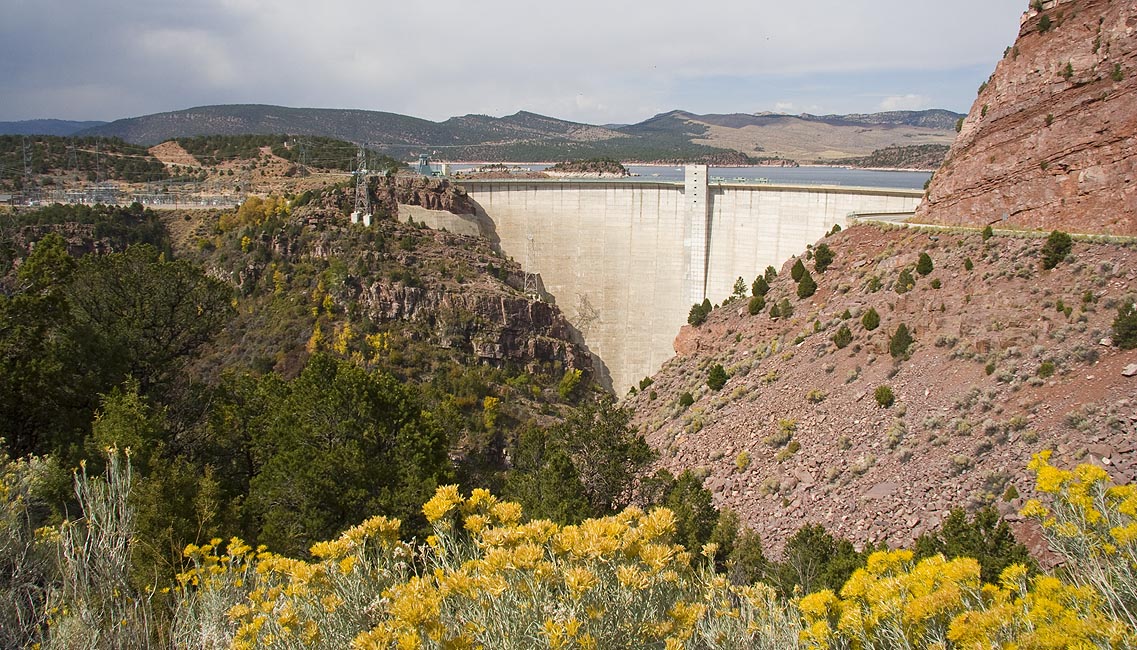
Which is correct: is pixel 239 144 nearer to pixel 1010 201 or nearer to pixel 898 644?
pixel 1010 201

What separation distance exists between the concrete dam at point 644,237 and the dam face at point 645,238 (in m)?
0.07

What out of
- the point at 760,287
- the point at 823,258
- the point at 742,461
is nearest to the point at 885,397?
the point at 742,461

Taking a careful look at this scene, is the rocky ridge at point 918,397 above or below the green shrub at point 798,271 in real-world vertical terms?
below

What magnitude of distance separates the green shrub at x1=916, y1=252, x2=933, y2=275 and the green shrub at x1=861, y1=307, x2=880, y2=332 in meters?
2.76

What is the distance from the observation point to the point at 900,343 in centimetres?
2567

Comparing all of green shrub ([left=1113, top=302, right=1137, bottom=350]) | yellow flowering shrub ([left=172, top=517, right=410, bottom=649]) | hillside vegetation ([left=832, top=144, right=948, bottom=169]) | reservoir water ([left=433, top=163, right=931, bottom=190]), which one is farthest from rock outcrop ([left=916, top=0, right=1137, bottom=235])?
hillside vegetation ([left=832, top=144, right=948, bottom=169])

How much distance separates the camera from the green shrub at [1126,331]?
1955 centimetres

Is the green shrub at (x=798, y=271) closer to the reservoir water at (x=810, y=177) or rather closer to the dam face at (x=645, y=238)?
the dam face at (x=645, y=238)

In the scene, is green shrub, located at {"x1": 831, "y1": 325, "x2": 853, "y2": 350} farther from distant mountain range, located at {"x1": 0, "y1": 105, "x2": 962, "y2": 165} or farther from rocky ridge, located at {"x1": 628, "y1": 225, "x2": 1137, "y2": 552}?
distant mountain range, located at {"x1": 0, "y1": 105, "x2": 962, "y2": 165}

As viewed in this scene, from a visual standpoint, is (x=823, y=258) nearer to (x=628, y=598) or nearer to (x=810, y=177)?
(x=628, y=598)

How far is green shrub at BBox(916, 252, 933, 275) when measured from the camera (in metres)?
28.8

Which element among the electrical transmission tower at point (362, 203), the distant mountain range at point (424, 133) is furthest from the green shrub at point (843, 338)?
the distant mountain range at point (424, 133)

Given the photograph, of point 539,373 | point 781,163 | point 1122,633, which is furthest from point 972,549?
point 781,163

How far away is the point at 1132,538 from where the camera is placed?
548 centimetres
